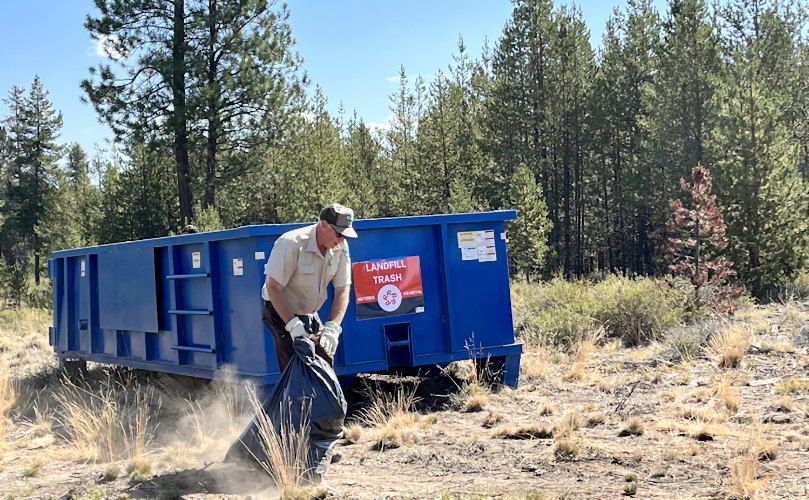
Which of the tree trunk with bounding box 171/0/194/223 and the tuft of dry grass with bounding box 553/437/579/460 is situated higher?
the tree trunk with bounding box 171/0/194/223

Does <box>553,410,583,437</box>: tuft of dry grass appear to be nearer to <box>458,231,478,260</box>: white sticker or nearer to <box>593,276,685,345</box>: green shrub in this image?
<box>458,231,478,260</box>: white sticker

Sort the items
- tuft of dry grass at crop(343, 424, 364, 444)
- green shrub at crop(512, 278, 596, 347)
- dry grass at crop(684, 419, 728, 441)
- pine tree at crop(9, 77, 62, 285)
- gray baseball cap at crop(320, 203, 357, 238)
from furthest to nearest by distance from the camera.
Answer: pine tree at crop(9, 77, 62, 285), green shrub at crop(512, 278, 596, 347), tuft of dry grass at crop(343, 424, 364, 444), dry grass at crop(684, 419, 728, 441), gray baseball cap at crop(320, 203, 357, 238)

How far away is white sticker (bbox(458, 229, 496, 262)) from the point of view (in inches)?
314

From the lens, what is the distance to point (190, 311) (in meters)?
7.70

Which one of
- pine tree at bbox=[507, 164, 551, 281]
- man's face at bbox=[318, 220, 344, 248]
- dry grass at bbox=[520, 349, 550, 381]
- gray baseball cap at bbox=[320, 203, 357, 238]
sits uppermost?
pine tree at bbox=[507, 164, 551, 281]

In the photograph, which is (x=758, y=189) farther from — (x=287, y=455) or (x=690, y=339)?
(x=287, y=455)

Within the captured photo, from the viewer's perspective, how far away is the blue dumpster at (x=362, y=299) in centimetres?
708

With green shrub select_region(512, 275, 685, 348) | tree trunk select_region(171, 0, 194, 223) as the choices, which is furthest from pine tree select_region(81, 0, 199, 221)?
green shrub select_region(512, 275, 685, 348)

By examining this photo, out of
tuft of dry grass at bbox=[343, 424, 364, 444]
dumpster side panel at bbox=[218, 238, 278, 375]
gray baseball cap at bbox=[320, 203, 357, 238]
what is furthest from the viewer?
dumpster side panel at bbox=[218, 238, 278, 375]

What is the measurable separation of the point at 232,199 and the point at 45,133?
70.0ft

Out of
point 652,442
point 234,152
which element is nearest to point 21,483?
point 652,442

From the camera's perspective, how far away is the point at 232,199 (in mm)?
27781

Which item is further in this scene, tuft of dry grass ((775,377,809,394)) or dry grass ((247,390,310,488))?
tuft of dry grass ((775,377,809,394))

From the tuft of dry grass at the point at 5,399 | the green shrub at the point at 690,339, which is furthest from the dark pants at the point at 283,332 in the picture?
the green shrub at the point at 690,339
